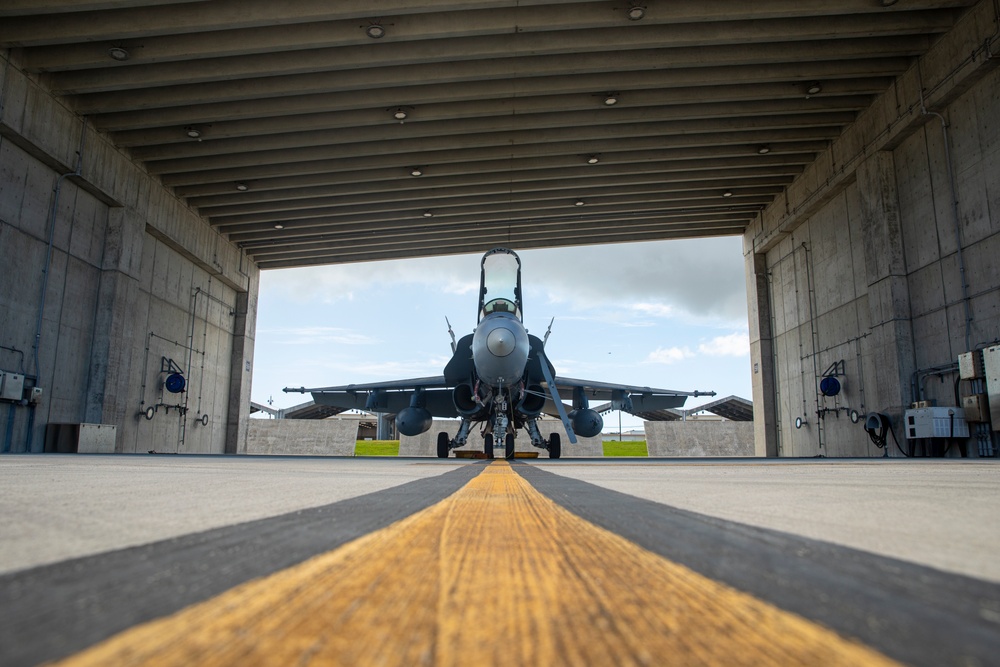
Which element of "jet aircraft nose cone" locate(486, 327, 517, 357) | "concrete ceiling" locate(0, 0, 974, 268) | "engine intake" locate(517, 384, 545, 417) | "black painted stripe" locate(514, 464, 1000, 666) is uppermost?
"concrete ceiling" locate(0, 0, 974, 268)

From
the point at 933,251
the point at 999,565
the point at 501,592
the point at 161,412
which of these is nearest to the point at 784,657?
the point at 501,592

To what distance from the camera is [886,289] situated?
12609mm

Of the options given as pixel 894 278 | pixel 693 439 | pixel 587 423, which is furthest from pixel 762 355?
pixel 587 423

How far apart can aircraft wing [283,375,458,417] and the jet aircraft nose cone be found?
5395mm

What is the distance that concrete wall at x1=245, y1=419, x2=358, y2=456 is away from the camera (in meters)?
26.1

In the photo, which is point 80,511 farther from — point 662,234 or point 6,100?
point 662,234

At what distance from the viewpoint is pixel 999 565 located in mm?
801

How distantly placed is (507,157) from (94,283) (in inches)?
409

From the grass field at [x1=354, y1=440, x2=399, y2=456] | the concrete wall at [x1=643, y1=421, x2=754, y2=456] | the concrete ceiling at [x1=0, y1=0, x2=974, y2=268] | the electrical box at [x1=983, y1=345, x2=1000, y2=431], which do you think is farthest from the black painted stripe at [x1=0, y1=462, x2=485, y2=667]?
the grass field at [x1=354, y1=440, x2=399, y2=456]

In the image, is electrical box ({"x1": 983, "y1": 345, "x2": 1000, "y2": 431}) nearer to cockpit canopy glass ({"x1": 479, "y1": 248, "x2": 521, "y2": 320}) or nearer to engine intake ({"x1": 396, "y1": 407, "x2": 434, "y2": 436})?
cockpit canopy glass ({"x1": 479, "y1": 248, "x2": 521, "y2": 320})

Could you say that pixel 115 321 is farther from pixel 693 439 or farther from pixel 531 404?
pixel 693 439

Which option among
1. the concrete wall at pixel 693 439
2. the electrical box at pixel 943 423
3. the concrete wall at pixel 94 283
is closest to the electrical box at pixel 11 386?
the concrete wall at pixel 94 283

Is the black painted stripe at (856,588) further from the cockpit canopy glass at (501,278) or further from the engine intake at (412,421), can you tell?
the engine intake at (412,421)

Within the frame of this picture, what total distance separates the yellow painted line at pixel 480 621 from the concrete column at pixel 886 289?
554 inches
